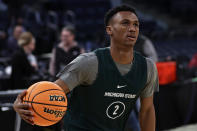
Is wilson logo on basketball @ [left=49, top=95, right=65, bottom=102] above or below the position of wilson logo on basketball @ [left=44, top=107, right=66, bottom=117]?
above

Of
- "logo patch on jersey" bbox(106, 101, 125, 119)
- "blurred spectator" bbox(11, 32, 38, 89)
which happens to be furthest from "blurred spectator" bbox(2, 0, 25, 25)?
"logo patch on jersey" bbox(106, 101, 125, 119)

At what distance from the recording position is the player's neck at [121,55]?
2869 millimetres

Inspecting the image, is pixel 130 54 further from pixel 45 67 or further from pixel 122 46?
pixel 45 67

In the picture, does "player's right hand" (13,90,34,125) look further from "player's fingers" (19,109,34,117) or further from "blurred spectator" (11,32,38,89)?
"blurred spectator" (11,32,38,89)

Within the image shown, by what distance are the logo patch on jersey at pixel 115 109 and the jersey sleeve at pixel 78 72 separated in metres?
0.25

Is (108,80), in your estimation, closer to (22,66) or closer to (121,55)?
(121,55)

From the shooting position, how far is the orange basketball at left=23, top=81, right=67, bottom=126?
2.52 meters

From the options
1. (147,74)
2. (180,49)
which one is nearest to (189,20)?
(180,49)

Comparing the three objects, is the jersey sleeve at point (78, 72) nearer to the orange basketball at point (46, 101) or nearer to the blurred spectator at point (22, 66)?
the orange basketball at point (46, 101)

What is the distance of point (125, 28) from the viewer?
109 inches

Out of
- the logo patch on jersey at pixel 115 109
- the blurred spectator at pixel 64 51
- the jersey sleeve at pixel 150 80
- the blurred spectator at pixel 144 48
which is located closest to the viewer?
the logo patch on jersey at pixel 115 109

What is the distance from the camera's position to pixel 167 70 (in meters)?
6.81


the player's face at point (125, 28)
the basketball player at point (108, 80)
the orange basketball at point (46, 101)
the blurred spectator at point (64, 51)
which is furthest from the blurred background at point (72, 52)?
the player's face at point (125, 28)

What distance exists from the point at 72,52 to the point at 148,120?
301 centimetres
